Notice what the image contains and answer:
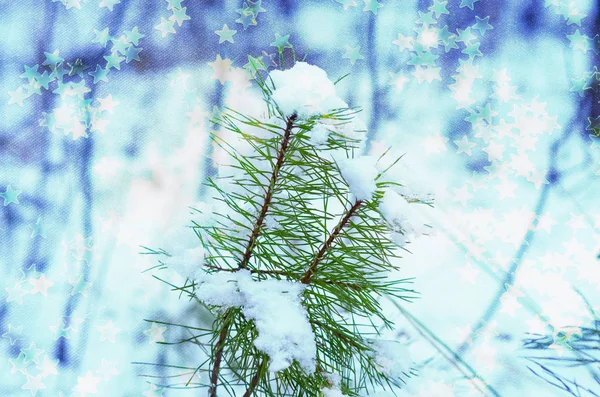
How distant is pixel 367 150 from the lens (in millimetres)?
789

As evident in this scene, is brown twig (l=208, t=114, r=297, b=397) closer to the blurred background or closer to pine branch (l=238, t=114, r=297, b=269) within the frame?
pine branch (l=238, t=114, r=297, b=269)

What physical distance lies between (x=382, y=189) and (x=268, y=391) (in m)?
0.19

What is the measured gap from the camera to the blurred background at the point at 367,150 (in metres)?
0.75

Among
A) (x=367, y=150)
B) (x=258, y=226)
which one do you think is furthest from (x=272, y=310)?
(x=367, y=150)

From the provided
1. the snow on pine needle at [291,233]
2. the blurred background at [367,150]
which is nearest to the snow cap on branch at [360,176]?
the snow on pine needle at [291,233]

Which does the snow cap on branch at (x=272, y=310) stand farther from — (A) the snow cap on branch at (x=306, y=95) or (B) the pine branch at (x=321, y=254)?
(A) the snow cap on branch at (x=306, y=95)

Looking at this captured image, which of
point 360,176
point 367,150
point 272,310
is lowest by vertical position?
point 272,310

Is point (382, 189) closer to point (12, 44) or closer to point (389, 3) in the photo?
point (389, 3)

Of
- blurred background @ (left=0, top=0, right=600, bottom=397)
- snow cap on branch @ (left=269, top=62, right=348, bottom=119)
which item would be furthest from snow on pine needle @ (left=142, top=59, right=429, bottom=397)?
blurred background @ (left=0, top=0, right=600, bottom=397)

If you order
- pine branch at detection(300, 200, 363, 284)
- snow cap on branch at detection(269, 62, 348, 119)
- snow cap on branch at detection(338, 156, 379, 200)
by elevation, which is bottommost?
pine branch at detection(300, 200, 363, 284)

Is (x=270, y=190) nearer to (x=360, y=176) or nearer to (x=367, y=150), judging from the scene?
(x=360, y=176)

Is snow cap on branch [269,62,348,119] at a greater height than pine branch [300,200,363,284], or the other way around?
snow cap on branch [269,62,348,119]

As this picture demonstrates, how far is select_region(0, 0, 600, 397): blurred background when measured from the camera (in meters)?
0.75

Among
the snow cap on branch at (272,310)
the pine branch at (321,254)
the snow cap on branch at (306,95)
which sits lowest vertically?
the snow cap on branch at (272,310)
